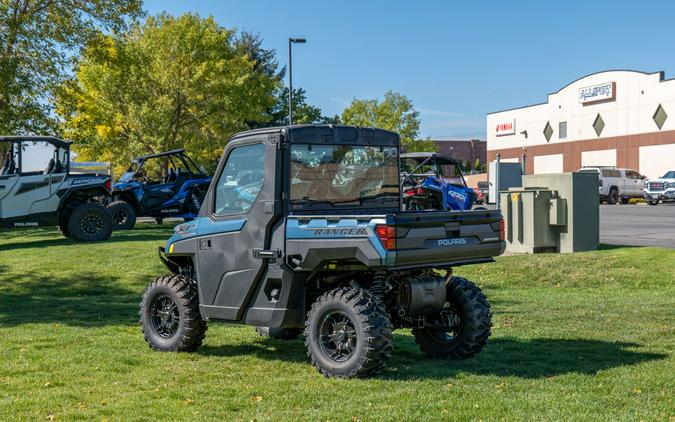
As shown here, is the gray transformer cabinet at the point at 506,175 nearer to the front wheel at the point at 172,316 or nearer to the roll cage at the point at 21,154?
the roll cage at the point at 21,154

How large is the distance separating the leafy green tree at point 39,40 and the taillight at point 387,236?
64.1 ft

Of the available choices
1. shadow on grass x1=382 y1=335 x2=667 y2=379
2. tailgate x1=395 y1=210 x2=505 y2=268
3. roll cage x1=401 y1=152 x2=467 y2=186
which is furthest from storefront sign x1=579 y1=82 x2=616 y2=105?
tailgate x1=395 y1=210 x2=505 y2=268

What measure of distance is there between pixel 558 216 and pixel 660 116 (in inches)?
1602

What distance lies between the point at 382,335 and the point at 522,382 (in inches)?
45.0

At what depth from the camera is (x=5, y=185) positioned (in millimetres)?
19500

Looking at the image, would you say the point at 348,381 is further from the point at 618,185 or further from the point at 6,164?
the point at 618,185

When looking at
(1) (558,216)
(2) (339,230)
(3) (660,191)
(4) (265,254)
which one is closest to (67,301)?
(4) (265,254)

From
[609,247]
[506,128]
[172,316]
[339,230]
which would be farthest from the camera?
[506,128]

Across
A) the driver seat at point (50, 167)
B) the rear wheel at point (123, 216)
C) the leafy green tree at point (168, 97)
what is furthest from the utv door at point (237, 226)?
the leafy green tree at point (168, 97)

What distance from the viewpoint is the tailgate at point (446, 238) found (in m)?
6.74

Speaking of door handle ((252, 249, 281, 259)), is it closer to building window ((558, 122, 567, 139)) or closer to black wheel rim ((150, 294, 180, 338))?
black wheel rim ((150, 294, 180, 338))

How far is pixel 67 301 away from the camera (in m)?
12.9

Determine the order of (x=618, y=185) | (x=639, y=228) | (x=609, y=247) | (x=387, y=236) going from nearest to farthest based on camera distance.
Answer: (x=387, y=236) → (x=609, y=247) → (x=639, y=228) → (x=618, y=185)

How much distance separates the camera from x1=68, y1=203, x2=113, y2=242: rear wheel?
19797 millimetres
